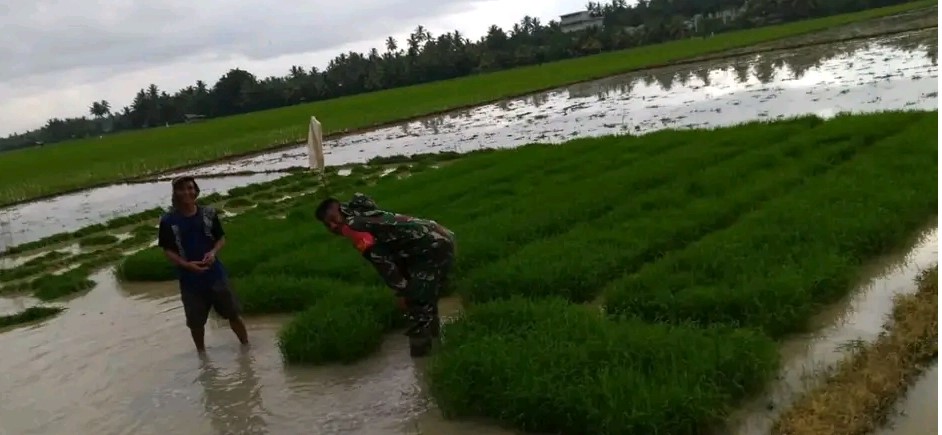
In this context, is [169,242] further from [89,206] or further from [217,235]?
[89,206]

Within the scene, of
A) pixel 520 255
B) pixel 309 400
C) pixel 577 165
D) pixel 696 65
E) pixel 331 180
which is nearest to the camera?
pixel 309 400

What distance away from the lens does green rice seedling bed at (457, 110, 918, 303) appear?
6.62 m

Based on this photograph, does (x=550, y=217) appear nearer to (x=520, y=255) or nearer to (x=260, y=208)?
(x=520, y=255)

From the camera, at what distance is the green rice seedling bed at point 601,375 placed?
402 cm

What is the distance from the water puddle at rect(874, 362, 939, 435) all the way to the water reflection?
3.51 m

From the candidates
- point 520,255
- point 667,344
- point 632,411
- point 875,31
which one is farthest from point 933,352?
point 875,31

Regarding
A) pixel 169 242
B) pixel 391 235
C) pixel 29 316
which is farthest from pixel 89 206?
pixel 391 235

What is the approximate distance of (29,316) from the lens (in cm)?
878

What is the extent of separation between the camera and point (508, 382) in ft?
14.8

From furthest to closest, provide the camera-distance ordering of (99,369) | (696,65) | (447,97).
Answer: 1. (447,97)
2. (696,65)
3. (99,369)

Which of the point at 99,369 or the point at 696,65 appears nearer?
the point at 99,369

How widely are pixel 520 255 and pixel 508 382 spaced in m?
2.89

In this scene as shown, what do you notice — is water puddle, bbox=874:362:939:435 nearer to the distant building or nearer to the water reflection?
the water reflection

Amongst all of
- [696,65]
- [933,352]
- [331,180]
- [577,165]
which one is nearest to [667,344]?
[933,352]
